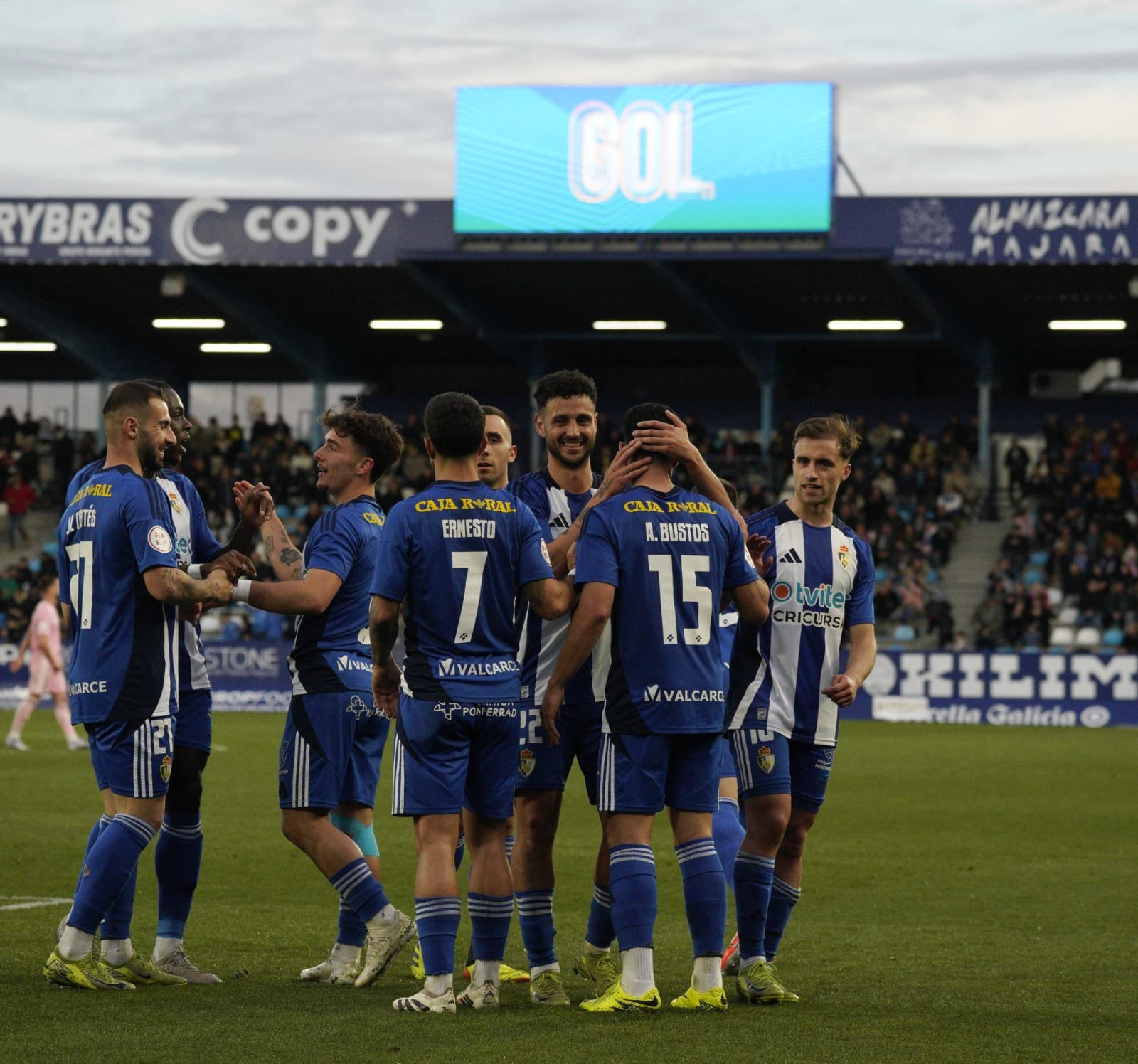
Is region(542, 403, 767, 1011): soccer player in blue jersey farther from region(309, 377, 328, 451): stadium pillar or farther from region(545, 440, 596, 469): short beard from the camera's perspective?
region(309, 377, 328, 451): stadium pillar

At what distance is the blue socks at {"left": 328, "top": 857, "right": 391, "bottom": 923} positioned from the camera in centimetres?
682

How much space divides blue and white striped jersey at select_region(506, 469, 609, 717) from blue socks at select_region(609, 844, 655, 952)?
24.0 inches

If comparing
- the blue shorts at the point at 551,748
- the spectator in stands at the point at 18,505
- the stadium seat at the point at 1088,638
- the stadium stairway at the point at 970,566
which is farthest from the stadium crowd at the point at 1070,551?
the blue shorts at the point at 551,748

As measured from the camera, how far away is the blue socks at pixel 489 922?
Result: 6.30 m

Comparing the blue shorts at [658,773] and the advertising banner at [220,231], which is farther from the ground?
the advertising banner at [220,231]

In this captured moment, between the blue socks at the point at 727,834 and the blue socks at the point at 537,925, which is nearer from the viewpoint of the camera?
the blue socks at the point at 537,925

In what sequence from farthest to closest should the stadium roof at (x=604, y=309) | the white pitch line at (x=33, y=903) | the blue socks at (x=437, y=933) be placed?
the stadium roof at (x=604, y=309)
the white pitch line at (x=33, y=903)
the blue socks at (x=437, y=933)

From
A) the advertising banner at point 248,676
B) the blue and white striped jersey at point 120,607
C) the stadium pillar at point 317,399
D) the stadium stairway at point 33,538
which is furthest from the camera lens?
the stadium pillar at point 317,399

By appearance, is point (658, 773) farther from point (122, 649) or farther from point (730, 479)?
point (730, 479)

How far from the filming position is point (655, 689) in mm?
6371

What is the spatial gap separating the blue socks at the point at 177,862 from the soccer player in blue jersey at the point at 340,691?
42cm

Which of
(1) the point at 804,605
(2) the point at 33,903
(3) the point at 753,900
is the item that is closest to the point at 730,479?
(2) the point at 33,903

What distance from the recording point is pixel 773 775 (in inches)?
267

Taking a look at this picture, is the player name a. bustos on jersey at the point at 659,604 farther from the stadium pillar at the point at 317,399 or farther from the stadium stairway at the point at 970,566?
the stadium pillar at the point at 317,399
